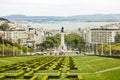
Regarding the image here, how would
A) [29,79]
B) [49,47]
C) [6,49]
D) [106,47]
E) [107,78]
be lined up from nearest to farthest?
[29,79], [107,78], [6,49], [106,47], [49,47]

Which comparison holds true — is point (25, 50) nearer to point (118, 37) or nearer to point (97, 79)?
point (118, 37)

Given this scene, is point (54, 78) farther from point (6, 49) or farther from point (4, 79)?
point (6, 49)

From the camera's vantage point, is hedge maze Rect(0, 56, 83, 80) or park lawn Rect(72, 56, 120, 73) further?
park lawn Rect(72, 56, 120, 73)

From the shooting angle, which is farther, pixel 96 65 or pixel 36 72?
pixel 96 65

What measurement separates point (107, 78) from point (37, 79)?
4.86m

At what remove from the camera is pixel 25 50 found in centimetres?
12962

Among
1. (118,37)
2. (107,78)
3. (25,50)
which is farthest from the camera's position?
(118,37)

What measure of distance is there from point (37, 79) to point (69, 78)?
218cm

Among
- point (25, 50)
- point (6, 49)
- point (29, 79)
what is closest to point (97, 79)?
point (29, 79)

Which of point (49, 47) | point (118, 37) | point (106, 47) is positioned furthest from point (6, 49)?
point (49, 47)

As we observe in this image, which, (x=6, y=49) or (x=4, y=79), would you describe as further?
(x=6, y=49)

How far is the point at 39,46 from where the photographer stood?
195 metres

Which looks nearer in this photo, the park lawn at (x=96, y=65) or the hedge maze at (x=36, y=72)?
the hedge maze at (x=36, y=72)

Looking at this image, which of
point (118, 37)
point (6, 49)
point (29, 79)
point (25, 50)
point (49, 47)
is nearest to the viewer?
point (29, 79)
